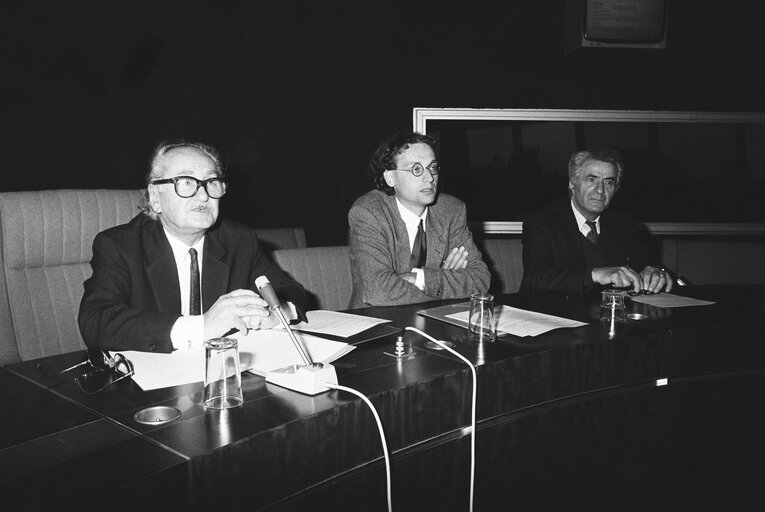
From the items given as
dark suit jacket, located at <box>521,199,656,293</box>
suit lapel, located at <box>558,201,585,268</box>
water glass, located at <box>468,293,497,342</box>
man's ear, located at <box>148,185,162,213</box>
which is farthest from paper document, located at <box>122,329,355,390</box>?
suit lapel, located at <box>558,201,585,268</box>

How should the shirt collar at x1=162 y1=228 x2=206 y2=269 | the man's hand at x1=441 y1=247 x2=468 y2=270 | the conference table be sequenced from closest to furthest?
the conference table, the shirt collar at x1=162 y1=228 x2=206 y2=269, the man's hand at x1=441 y1=247 x2=468 y2=270

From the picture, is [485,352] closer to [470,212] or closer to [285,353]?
[285,353]

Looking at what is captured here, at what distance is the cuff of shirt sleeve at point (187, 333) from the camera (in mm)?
1479

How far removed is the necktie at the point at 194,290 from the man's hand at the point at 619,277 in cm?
141

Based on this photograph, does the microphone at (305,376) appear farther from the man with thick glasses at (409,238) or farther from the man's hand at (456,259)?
→ the man's hand at (456,259)

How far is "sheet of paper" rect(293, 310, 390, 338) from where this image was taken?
5.12 feet

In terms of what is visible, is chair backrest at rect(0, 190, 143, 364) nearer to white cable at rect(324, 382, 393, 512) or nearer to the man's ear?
the man's ear

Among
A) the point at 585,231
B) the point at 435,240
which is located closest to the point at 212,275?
the point at 435,240

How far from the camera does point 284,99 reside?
3.64 m

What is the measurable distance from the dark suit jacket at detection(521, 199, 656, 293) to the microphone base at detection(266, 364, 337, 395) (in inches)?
61.1

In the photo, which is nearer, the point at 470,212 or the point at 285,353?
the point at 285,353

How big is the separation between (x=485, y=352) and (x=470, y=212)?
2.64m

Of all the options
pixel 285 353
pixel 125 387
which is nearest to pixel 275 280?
pixel 285 353

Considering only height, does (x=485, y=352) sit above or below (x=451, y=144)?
below
